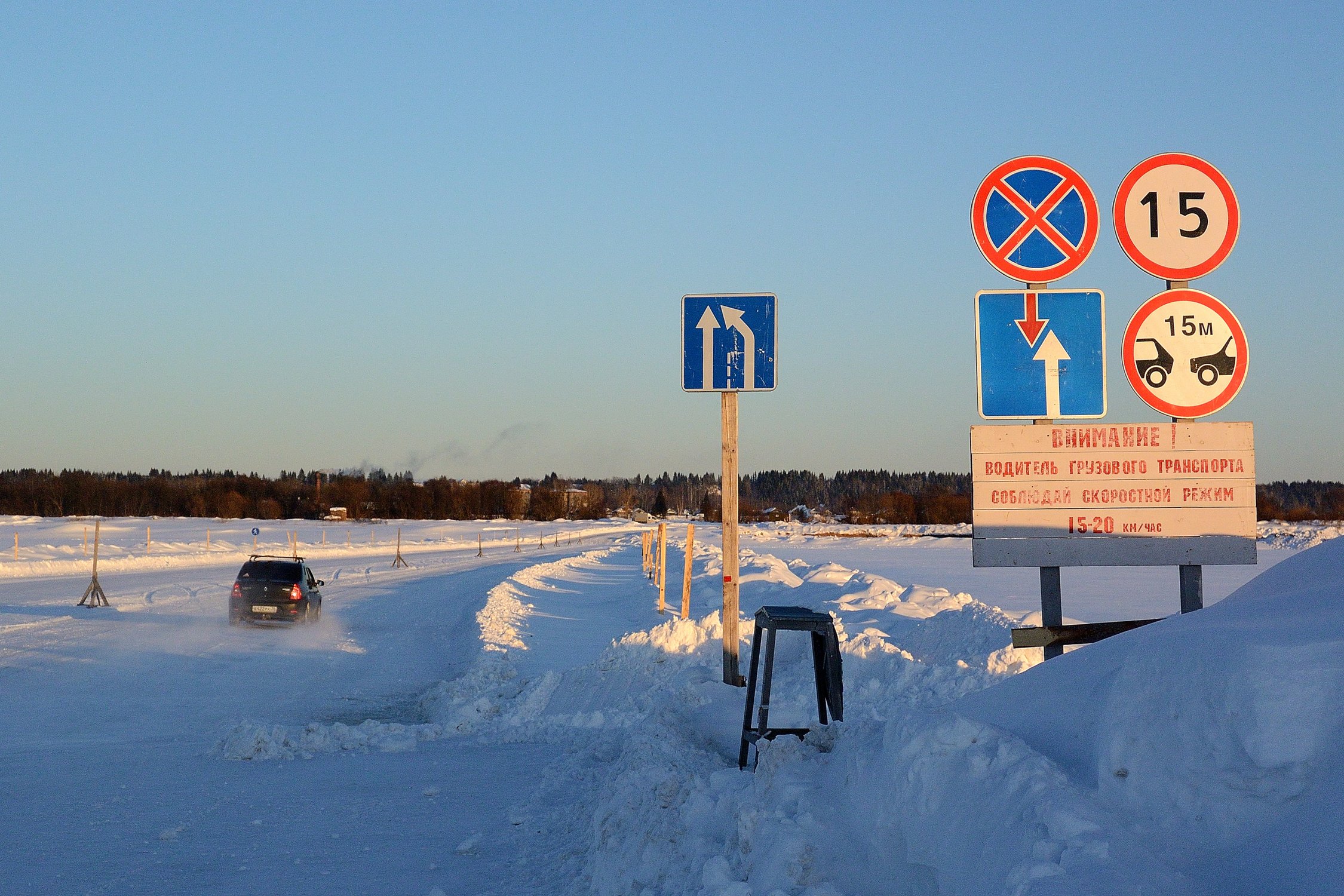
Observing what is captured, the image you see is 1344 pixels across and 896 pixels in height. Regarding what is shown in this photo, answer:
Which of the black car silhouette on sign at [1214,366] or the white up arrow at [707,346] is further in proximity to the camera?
the white up arrow at [707,346]

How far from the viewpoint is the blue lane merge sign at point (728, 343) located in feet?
31.8

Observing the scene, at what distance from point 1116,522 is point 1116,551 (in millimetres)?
212

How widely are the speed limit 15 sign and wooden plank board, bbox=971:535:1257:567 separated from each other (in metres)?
1.96

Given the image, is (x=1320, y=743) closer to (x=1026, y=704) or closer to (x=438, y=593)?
(x=1026, y=704)

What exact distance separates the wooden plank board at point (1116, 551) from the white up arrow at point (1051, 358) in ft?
3.19

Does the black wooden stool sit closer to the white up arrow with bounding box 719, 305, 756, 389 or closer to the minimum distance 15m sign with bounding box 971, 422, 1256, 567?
the minimum distance 15m sign with bounding box 971, 422, 1256, 567

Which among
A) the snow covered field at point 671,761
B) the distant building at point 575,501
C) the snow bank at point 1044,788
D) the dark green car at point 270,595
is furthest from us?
the distant building at point 575,501

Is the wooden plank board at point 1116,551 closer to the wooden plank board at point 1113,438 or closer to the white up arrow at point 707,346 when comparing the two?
the wooden plank board at point 1113,438

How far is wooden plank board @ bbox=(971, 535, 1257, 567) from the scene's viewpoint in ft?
24.5

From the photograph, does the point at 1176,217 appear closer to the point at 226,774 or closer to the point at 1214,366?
the point at 1214,366

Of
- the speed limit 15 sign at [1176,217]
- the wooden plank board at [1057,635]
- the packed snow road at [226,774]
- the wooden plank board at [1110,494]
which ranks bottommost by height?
the packed snow road at [226,774]

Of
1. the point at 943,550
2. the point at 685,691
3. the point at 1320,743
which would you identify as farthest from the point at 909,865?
the point at 943,550

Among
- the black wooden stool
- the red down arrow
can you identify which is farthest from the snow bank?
the red down arrow

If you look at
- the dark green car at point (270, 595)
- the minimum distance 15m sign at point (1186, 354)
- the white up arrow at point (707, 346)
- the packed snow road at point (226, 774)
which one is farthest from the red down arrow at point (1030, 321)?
the dark green car at point (270, 595)
